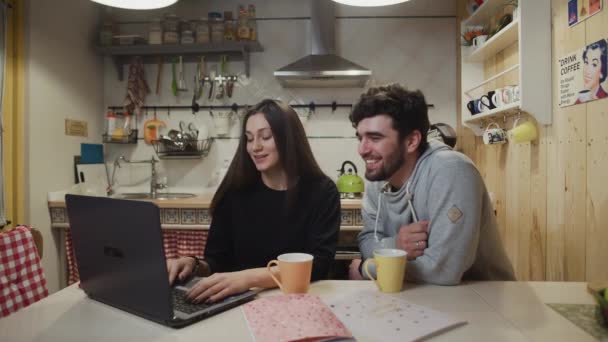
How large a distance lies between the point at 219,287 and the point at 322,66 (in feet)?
6.70

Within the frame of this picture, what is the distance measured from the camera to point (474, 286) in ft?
3.40

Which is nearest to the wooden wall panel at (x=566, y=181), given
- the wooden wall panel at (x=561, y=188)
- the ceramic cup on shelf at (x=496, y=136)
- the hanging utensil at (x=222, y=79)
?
the wooden wall panel at (x=561, y=188)

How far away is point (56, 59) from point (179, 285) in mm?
2262

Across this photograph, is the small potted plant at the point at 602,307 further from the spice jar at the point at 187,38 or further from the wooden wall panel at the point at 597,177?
the spice jar at the point at 187,38

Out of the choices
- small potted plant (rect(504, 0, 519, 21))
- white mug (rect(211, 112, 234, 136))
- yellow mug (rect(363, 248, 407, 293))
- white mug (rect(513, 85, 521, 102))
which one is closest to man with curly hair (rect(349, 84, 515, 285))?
yellow mug (rect(363, 248, 407, 293))

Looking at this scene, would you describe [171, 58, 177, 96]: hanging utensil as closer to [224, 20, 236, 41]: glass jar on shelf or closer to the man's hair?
[224, 20, 236, 41]: glass jar on shelf

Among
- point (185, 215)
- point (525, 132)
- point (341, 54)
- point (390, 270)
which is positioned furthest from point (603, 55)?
point (185, 215)

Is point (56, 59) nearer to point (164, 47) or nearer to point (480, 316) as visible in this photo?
point (164, 47)

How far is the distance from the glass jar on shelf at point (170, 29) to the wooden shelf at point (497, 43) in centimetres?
196

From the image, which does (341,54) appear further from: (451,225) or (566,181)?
Result: (451,225)

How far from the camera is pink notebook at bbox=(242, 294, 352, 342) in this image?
2.35 feet

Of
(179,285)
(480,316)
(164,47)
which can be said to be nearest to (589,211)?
(480,316)

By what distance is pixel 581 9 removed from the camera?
159 cm

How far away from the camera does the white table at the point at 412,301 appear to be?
74 centimetres
